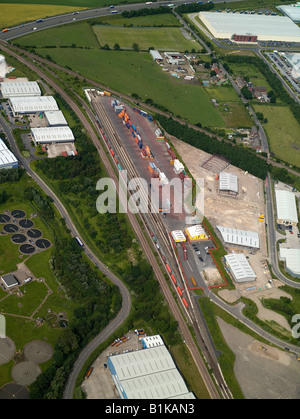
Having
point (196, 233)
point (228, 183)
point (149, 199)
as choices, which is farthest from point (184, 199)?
point (196, 233)

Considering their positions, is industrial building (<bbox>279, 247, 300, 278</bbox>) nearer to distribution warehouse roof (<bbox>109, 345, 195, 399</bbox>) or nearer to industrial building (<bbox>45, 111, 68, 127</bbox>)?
distribution warehouse roof (<bbox>109, 345, 195, 399</bbox>)

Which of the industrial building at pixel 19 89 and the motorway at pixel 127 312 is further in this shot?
the industrial building at pixel 19 89

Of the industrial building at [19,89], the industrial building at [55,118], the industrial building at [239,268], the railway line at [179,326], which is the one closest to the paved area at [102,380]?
the railway line at [179,326]

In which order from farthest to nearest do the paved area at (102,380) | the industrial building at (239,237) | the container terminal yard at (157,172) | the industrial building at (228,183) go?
1. the industrial building at (228,183)
2. the industrial building at (239,237)
3. the container terminal yard at (157,172)
4. the paved area at (102,380)

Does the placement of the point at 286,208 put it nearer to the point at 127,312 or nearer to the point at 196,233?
the point at 196,233

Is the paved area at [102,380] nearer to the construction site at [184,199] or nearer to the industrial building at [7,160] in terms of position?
the construction site at [184,199]

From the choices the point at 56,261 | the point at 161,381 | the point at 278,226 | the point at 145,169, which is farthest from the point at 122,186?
the point at 161,381
